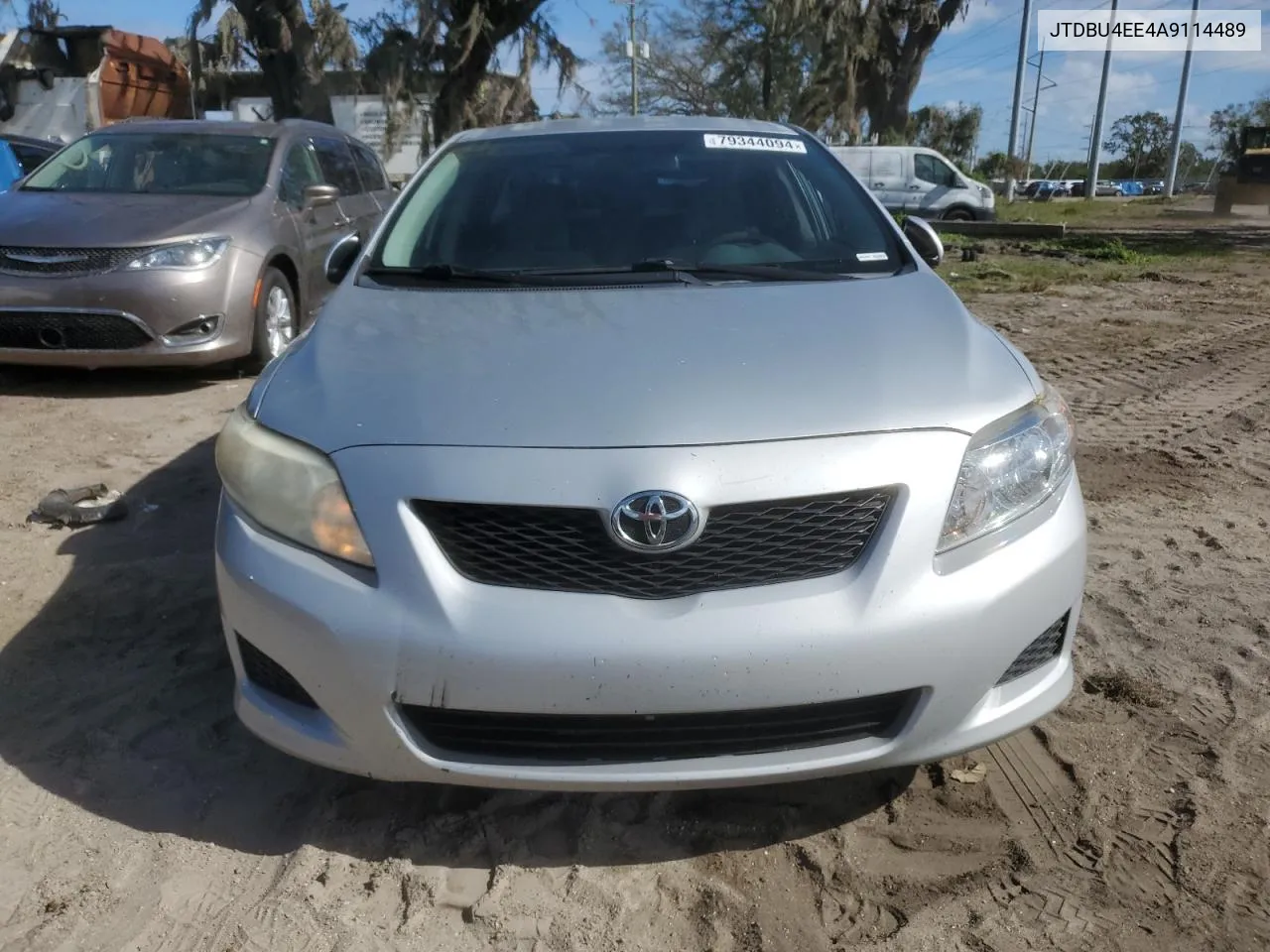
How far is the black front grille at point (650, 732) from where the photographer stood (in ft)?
6.40

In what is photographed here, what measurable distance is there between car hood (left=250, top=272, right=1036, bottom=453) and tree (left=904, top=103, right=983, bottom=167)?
4259 centimetres

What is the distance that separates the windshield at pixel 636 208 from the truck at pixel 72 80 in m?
14.9

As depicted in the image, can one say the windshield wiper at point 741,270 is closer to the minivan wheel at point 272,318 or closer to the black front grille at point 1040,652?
the black front grille at point 1040,652

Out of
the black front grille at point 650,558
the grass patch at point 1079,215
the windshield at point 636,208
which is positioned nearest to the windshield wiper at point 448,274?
the windshield at point 636,208

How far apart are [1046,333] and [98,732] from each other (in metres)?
7.11

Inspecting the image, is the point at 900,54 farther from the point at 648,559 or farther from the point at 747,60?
the point at 648,559

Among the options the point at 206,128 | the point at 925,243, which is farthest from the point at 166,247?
the point at 925,243

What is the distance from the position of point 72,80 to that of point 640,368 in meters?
18.3

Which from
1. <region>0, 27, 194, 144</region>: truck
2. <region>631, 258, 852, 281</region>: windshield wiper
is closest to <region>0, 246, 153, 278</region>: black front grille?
<region>631, 258, 852, 281</region>: windshield wiper

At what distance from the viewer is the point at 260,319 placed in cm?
613

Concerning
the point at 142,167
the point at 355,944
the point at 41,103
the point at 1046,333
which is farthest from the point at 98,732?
the point at 41,103

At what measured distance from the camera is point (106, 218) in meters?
5.86

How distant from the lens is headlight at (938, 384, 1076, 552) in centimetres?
201

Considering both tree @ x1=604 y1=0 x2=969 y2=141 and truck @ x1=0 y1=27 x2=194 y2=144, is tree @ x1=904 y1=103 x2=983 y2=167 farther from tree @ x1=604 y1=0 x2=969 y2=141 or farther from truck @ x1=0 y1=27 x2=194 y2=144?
truck @ x1=0 y1=27 x2=194 y2=144
